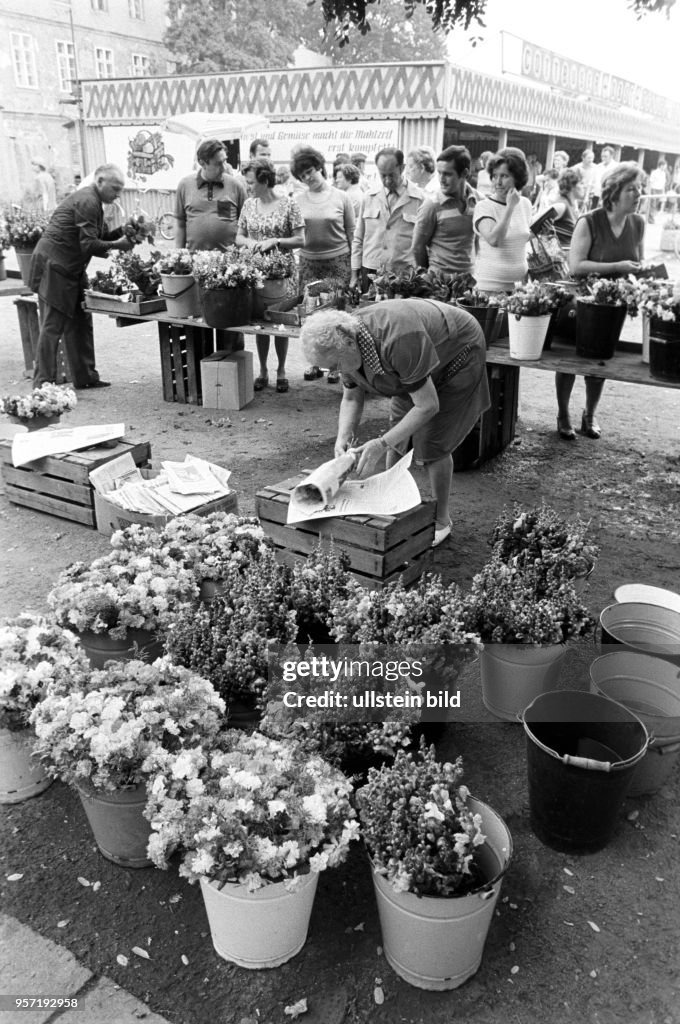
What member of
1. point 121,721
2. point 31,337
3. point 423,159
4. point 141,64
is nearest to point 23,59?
point 141,64

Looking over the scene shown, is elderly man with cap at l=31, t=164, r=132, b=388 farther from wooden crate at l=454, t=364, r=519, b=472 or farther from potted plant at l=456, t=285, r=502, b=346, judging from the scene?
wooden crate at l=454, t=364, r=519, b=472

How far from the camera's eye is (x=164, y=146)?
701 inches

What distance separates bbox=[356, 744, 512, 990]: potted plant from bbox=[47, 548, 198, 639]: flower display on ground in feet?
3.88

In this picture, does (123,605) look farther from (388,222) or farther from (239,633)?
(388,222)

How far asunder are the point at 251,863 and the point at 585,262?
462 centimetres

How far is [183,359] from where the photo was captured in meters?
6.97

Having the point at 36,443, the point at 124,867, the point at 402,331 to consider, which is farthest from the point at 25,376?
the point at 124,867

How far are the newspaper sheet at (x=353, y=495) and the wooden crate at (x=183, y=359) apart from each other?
12.4 feet

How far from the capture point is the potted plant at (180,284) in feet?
21.2

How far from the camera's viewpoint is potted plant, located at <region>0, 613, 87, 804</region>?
2393mm

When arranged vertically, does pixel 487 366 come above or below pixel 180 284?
below

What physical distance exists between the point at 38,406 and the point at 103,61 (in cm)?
3349

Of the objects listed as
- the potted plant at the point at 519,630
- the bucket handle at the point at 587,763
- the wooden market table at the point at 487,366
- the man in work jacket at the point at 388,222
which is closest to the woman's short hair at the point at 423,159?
the man in work jacket at the point at 388,222

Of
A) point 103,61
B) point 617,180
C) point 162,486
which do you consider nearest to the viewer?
point 162,486
